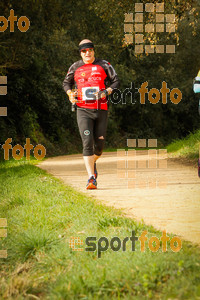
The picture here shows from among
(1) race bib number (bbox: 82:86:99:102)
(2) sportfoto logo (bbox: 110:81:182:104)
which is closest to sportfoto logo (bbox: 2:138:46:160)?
(2) sportfoto logo (bbox: 110:81:182:104)

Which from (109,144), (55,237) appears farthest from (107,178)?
(109,144)

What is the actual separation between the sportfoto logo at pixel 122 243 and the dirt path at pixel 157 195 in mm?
360

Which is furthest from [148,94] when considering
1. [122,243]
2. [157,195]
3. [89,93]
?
[122,243]


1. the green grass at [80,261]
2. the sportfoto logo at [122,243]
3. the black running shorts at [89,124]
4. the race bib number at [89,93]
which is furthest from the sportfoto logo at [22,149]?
the sportfoto logo at [122,243]

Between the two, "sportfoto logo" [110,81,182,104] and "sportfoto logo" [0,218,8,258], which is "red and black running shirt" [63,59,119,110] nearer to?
"sportfoto logo" [0,218,8,258]

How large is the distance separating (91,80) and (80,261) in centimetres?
419

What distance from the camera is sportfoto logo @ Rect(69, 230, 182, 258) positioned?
4027 mm

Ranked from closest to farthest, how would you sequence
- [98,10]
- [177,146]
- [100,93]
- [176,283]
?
[176,283] < [100,93] < [98,10] < [177,146]

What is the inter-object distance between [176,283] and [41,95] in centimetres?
2304

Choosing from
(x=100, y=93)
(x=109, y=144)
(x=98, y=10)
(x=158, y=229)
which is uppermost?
(x=98, y=10)

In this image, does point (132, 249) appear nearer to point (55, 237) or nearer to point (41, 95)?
point (55, 237)

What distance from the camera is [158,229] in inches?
189

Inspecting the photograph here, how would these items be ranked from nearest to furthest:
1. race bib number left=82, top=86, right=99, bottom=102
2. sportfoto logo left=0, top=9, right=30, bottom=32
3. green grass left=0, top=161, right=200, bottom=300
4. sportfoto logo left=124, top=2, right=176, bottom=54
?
green grass left=0, top=161, right=200, bottom=300, race bib number left=82, top=86, right=99, bottom=102, sportfoto logo left=124, top=2, right=176, bottom=54, sportfoto logo left=0, top=9, right=30, bottom=32

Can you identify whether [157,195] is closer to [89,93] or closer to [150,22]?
[89,93]
